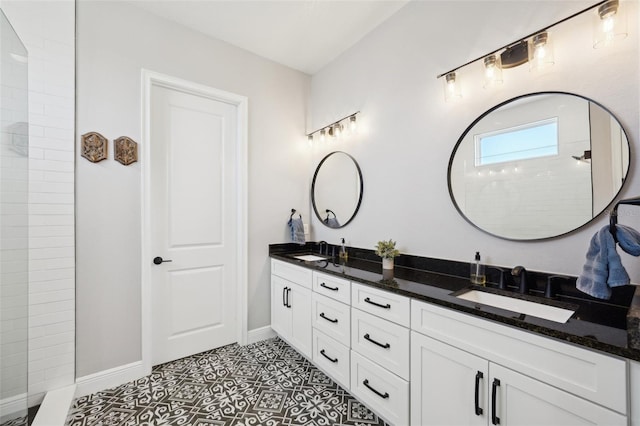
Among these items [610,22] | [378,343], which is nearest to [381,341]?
[378,343]

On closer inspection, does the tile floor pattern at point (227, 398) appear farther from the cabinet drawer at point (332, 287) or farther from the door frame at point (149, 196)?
the cabinet drawer at point (332, 287)

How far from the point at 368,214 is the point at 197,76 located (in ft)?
6.53

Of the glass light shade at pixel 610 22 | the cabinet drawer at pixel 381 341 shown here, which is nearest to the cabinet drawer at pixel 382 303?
the cabinet drawer at pixel 381 341

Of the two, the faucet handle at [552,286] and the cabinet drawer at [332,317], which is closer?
the faucet handle at [552,286]

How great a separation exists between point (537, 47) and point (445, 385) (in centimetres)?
179

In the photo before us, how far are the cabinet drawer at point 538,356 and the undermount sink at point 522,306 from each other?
0.21 m

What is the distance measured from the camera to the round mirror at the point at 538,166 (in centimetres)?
129

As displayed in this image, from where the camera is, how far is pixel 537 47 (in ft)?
4.70

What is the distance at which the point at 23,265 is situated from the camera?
5.48 ft

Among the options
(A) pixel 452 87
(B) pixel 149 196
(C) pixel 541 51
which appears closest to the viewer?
(C) pixel 541 51

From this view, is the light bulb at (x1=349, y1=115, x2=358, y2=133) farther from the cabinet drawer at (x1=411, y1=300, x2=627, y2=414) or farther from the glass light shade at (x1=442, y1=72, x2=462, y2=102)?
the cabinet drawer at (x1=411, y1=300, x2=627, y2=414)

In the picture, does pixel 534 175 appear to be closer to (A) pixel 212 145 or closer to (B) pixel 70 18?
(A) pixel 212 145

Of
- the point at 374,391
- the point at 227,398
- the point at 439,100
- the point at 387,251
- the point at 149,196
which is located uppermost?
the point at 439,100

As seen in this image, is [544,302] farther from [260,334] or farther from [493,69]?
[260,334]
